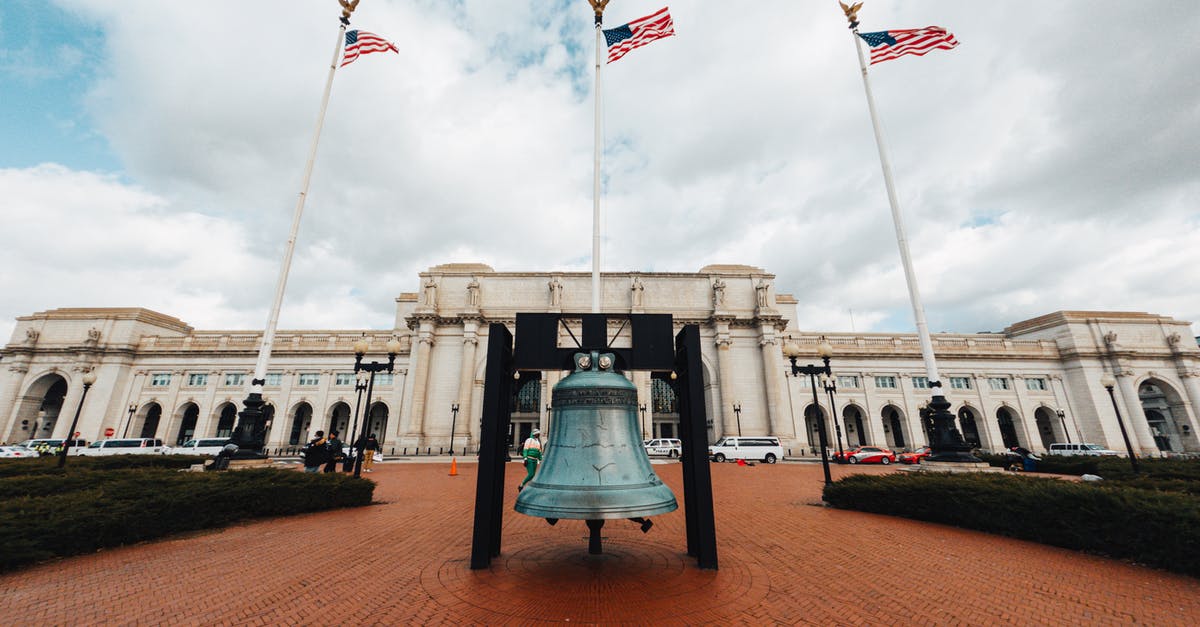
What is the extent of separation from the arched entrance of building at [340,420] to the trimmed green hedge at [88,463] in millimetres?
28009

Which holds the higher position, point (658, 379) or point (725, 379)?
point (658, 379)

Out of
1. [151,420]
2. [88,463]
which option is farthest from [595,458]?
[151,420]

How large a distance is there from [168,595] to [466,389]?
121 ft

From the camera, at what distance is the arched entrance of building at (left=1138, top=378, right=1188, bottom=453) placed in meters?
48.2

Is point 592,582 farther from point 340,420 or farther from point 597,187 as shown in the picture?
point 340,420

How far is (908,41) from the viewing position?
17406 mm

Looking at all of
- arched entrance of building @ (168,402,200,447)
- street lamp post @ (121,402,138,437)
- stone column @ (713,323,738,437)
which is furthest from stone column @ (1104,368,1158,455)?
street lamp post @ (121,402,138,437)

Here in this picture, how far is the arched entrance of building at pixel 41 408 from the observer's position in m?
45.8

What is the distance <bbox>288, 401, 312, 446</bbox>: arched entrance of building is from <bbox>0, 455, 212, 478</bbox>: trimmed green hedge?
31.5 m

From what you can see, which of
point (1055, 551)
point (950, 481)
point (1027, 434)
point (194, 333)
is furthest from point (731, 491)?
point (194, 333)

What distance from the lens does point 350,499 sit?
38.7ft

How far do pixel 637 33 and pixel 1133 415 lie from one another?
6809cm

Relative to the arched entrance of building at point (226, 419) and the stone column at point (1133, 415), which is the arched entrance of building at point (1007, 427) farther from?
the arched entrance of building at point (226, 419)

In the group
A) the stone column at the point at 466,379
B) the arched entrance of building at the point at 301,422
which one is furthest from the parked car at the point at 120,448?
the stone column at the point at 466,379
